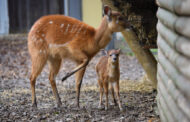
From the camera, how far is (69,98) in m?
6.14

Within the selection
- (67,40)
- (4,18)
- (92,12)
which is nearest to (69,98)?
(67,40)

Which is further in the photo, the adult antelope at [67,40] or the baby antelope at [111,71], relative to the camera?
the adult antelope at [67,40]

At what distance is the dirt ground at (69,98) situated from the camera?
4762 millimetres

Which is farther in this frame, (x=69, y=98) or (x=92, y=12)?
(x=92, y=12)

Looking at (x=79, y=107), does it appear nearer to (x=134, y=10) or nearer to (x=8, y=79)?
(x=134, y=10)

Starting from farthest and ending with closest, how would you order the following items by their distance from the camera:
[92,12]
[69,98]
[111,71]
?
[92,12], [69,98], [111,71]

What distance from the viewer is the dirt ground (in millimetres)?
4762

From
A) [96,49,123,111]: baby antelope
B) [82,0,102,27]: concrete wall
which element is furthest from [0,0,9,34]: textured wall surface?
[96,49,123,111]: baby antelope

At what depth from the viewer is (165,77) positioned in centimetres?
341

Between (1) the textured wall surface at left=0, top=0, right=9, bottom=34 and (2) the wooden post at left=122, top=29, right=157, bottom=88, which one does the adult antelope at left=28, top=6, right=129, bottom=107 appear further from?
(1) the textured wall surface at left=0, top=0, right=9, bottom=34

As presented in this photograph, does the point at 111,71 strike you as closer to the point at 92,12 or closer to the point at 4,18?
the point at 92,12

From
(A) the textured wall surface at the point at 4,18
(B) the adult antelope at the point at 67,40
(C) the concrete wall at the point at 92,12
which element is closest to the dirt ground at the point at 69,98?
(B) the adult antelope at the point at 67,40

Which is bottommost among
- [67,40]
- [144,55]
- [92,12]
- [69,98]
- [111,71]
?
[69,98]

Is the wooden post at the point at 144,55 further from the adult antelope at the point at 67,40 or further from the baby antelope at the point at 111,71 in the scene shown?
the baby antelope at the point at 111,71
